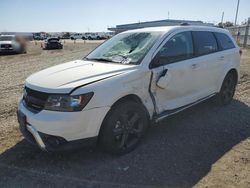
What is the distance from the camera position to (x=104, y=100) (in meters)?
3.50

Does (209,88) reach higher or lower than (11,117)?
higher

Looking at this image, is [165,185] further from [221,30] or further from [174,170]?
[221,30]

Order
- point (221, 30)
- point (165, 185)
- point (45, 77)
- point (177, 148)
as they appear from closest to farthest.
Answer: point (165, 185) → point (45, 77) → point (177, 148) → point (221, 30)

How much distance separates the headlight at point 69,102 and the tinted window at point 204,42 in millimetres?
2536

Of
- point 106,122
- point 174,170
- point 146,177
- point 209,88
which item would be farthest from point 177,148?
point 209,88

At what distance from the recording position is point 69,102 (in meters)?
3.37

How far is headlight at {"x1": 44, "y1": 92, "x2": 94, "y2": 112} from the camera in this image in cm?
336

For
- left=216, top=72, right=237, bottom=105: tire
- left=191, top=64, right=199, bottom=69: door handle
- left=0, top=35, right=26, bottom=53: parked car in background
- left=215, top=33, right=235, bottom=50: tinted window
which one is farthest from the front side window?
left=0, top=35, right=26, bottom=53: parked car in background

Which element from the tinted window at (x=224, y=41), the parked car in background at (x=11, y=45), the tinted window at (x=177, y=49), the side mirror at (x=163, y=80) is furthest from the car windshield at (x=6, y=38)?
the side mirror at (x=163, y=80)

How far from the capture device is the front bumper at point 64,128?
335cm

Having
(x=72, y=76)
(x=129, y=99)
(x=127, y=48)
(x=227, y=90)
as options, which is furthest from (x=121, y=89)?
(x=227, y=90)

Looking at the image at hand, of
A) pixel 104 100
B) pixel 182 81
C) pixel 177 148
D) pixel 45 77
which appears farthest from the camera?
pixel 182 81

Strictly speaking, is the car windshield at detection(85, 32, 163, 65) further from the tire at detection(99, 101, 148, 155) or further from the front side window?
the tire at detection(99, 101, 148, 155)

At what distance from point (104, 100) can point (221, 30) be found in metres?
3.71
